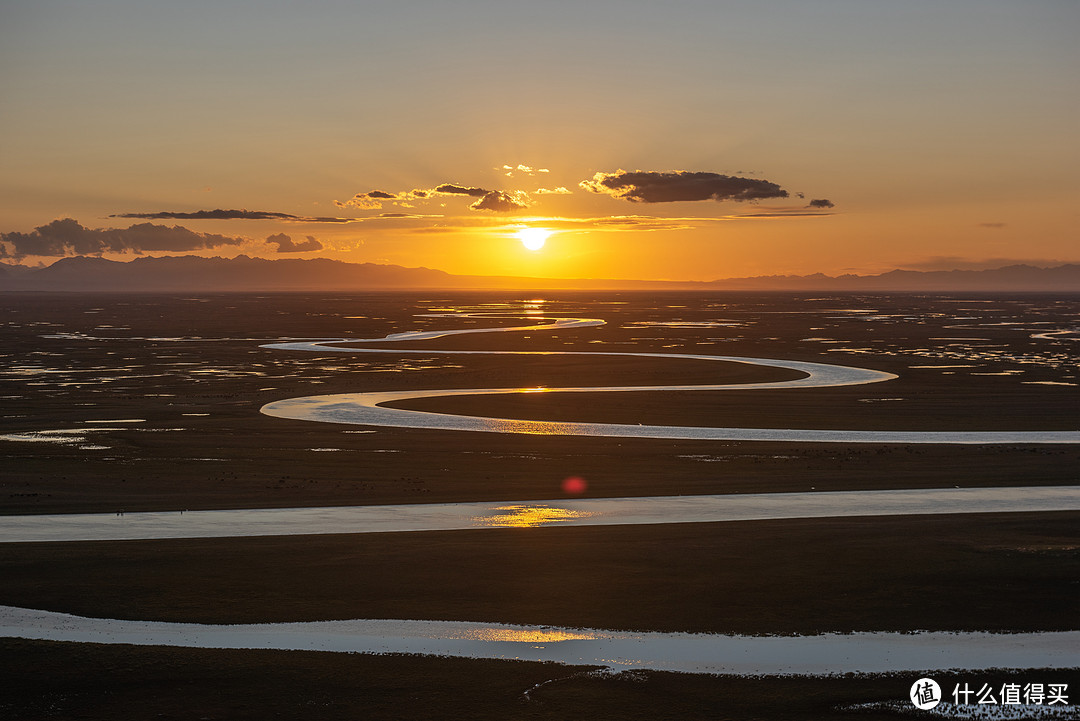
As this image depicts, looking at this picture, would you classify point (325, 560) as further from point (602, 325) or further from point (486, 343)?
point (602, 325)

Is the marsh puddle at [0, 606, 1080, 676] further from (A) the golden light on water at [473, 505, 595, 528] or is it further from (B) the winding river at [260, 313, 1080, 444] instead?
(B) the winding river at [260, 313, 1080, 444]

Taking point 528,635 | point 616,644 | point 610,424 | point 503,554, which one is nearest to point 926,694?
point 616,644

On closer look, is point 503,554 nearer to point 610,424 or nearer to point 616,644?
point 616,644

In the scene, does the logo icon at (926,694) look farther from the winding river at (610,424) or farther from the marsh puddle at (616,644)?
the winding river at (610,424)

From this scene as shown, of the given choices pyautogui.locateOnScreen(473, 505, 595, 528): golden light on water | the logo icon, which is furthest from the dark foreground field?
pyautogui.locateOnScreen(473, 505, 595, 528): golden light on water

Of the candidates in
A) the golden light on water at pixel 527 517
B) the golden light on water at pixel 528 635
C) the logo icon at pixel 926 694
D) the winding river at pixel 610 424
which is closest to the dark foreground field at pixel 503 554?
the logo icon at pixel 926 694
